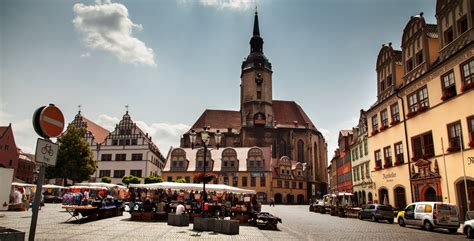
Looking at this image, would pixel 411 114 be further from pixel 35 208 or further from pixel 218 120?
pixel 218 120

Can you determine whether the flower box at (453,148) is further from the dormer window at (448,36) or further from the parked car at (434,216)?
the dormer window at (448,36)

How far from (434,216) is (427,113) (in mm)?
9692

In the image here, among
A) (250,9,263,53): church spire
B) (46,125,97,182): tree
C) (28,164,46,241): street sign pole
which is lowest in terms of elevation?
(28,164,46,241): street sign pole

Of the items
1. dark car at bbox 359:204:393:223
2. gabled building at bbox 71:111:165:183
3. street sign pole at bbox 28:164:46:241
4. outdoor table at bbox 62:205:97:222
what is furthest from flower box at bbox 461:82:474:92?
gabled building at bbox 71:111:165:183

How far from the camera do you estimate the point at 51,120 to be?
5238mm

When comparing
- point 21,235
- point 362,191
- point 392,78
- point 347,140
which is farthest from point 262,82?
point 21,235

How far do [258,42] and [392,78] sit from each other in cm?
5703

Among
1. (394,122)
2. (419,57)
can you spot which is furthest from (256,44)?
(419,57)

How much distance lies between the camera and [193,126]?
288 ft

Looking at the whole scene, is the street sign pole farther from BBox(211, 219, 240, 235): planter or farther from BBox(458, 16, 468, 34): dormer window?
BBox(458, 16, 468, 34): dormer window

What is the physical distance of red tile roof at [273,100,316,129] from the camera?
87625mm

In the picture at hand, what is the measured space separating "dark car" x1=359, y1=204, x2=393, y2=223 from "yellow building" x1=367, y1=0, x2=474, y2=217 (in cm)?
283

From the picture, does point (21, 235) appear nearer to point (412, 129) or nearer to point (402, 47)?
point (412, 129)

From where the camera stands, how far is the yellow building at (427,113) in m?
22.4
